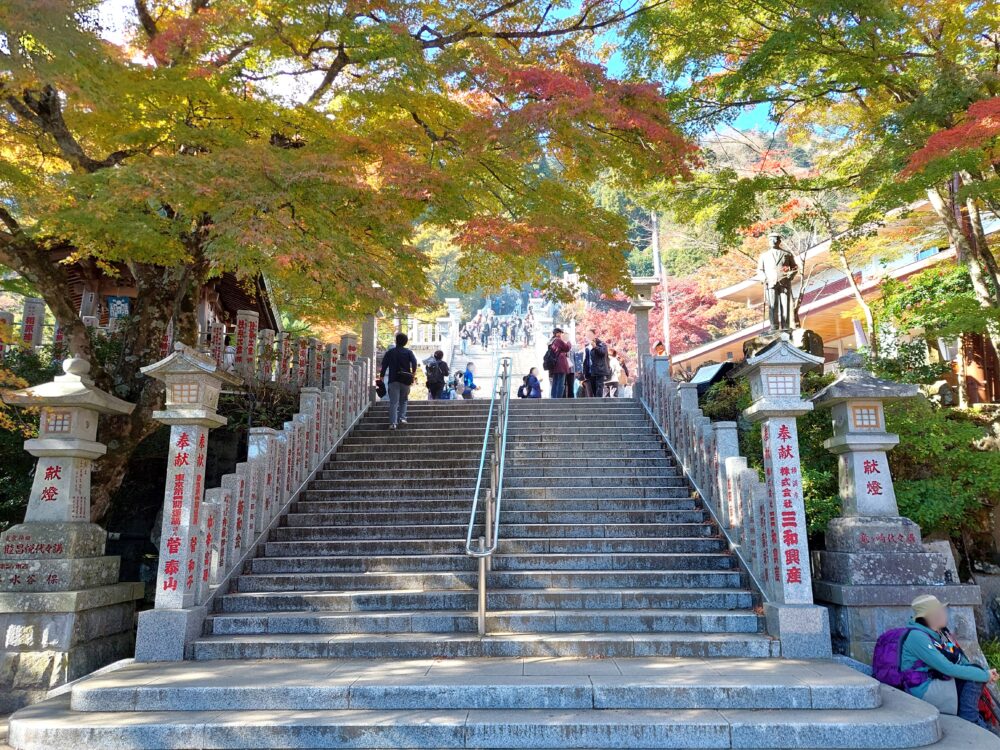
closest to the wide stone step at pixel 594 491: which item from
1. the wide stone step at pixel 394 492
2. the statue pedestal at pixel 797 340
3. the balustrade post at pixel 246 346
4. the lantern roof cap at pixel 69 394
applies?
the wide stone step at pixel 394 492

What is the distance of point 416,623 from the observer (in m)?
6.29

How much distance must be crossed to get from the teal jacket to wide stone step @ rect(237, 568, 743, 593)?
6.36ft

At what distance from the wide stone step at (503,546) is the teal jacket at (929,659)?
2.62 meters

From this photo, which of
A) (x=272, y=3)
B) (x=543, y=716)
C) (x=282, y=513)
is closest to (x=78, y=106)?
(x=272, y=3)

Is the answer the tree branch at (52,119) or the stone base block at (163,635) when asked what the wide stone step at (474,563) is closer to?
the stone base block at (163,635)

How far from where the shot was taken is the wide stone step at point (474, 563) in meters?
7.33

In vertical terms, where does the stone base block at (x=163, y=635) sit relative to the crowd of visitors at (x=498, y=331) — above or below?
below

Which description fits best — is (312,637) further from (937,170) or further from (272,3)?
(937,170)

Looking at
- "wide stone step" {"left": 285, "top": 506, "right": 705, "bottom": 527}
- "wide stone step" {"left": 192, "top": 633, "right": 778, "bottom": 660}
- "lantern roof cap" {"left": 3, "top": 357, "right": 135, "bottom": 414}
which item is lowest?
"wide stone step" {"left": 192, "top": 633, "right": 778, "bottom": 660}

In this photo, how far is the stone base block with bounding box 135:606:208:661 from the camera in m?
5.89

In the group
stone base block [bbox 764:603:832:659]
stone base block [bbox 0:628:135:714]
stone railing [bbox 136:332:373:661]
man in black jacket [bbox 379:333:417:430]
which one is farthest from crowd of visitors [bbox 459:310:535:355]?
stone base block [bbox 764:603:832:659]

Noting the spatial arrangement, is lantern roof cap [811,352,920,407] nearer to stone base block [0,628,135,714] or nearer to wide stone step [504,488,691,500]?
wide stone step [504,488,691,500]

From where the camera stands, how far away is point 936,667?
4891mm

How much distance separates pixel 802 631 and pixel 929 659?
41.3 inches
